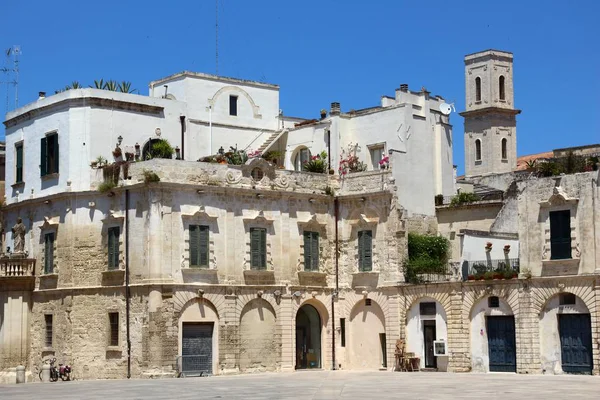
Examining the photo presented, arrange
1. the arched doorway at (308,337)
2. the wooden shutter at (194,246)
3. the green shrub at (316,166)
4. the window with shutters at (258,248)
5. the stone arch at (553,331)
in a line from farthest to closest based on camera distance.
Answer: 1. the green shrub at (316,166)
2. the arched doorway at (308,337)
3. the window with shutters at (258,248)
4. the wooden shutter at (194,246)
5. the stone arch at (553,331)

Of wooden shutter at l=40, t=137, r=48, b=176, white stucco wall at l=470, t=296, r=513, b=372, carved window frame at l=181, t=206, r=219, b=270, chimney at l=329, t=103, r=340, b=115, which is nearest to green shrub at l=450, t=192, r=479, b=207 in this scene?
chimney at l=329, t=103, r=340, b=115

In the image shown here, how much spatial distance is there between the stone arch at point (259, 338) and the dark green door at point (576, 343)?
12.6 metres

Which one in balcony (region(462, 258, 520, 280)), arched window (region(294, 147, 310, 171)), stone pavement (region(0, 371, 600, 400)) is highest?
arched window (region(294, 147, 310, 171))

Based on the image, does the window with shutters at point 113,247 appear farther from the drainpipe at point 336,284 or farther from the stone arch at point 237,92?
the drainpipe at point 336,284

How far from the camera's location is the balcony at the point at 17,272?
52094mm

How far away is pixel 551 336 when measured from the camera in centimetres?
4600

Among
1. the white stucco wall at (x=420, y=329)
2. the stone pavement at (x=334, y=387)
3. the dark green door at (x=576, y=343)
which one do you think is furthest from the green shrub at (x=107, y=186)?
the dark green door at (x=576, y=343)

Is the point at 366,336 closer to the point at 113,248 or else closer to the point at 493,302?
the point at 493,302

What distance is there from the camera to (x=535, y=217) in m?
46.8

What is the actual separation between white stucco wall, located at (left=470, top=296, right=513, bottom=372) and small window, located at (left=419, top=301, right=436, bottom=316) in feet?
7.14

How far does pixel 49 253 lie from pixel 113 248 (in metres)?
3.96

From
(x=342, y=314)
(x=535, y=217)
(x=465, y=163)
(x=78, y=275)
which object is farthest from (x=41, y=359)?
(x=465, y=163)

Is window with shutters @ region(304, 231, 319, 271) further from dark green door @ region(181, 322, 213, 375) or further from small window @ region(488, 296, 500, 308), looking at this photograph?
small window @ region(488, 296, 500, 308)

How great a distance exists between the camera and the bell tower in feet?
311
